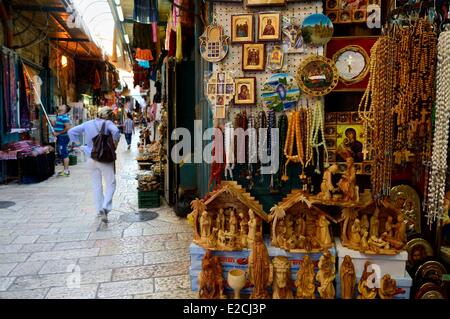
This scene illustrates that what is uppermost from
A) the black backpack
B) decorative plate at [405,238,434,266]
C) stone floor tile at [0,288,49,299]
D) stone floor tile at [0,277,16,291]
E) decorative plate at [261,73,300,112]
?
decorative plate at [261,73,300,112]

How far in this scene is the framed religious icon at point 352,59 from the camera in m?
3.63

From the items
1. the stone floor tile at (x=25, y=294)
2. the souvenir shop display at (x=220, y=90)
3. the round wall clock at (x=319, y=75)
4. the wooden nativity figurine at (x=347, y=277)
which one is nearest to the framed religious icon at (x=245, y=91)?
the souvenir shop display at (x=220, y=90)

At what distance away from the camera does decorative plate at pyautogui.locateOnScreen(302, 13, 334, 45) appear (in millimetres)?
3506

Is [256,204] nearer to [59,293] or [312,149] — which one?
[312,149]

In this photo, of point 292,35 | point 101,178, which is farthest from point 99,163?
point 292,35

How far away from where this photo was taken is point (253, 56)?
3.70 meters

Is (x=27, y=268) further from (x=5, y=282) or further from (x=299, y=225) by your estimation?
(x=299, y=225)

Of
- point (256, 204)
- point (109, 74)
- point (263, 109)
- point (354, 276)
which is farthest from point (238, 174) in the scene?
point (109, 74)

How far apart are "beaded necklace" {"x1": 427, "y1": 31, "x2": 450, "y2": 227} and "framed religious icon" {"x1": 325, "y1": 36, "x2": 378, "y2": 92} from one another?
2.79 feet

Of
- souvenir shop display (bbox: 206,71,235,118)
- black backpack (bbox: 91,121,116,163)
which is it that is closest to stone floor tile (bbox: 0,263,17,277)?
black backpack (bbox: 91,121,116,163)

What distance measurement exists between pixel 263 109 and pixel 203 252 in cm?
151

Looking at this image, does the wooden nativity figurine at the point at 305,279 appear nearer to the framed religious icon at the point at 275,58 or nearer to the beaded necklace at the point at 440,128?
the beaded necklace at the point at 440,128

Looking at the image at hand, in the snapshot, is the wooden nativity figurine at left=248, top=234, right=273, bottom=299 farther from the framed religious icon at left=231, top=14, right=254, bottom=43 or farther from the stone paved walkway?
the framed religious icon at left=231, top=14, right=254, bottom=43

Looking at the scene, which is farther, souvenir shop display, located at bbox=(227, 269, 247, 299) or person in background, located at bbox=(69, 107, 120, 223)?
person in background, located at bbox=(69, 107, 120, 223)
